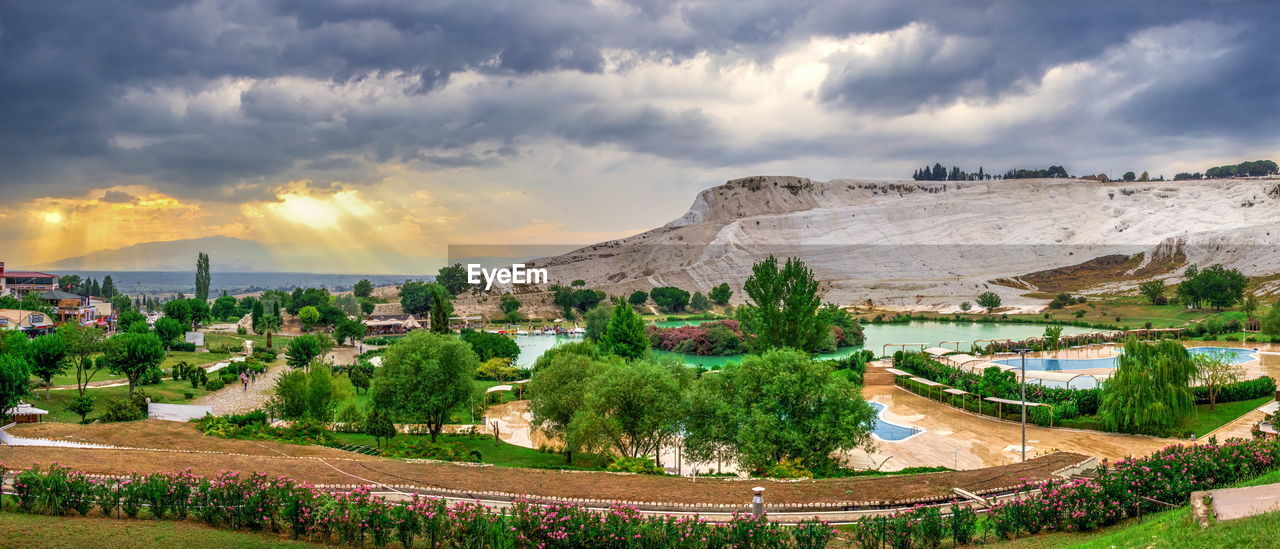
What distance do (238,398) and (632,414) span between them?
21.3 metres

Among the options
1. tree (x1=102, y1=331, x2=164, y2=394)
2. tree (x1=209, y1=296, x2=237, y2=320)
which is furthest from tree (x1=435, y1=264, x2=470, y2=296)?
tree (x1=102, y1=331, x2=164, y2=394)

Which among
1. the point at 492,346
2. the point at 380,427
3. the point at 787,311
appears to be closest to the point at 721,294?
the point at 492,346

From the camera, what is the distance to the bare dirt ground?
1453 cm

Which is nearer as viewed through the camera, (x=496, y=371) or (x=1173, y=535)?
(x=1173, y=535)

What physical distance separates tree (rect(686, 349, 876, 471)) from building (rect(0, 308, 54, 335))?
45590mm

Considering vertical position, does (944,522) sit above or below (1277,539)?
below

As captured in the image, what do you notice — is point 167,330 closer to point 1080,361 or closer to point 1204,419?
point 1204,419

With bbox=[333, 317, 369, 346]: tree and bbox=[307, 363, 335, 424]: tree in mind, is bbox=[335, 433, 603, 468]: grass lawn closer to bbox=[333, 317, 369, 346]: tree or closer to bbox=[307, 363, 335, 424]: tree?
bbox=[307, 363, 335, 424]: tree

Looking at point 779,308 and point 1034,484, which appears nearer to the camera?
point 1034,484

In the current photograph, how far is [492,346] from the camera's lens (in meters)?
45.9

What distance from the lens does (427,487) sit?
14820 mm

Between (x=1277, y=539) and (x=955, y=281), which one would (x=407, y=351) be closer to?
(x=1277, y=539)

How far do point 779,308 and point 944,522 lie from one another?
23172 mm

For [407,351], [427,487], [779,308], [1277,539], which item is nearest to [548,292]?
[779,308]
